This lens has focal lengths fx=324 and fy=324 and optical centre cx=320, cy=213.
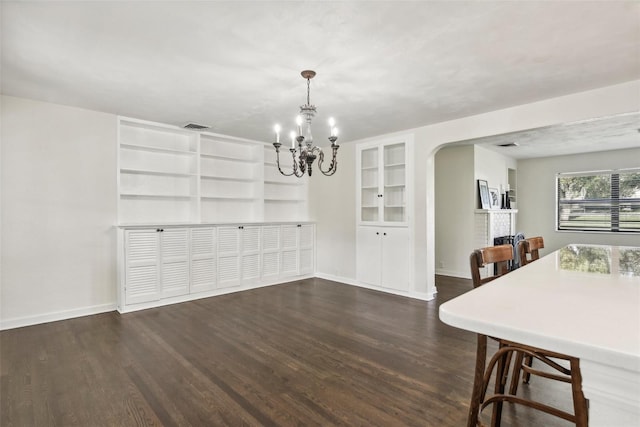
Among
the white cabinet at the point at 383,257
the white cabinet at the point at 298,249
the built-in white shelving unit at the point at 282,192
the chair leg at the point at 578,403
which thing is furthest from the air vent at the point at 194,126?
the chair leg at the point at 578,403

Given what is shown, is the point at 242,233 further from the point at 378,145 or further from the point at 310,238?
the point at 378,145

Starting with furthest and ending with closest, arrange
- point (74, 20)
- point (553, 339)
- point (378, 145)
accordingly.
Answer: point (378, 145), point (74, 20), point (553, 339)

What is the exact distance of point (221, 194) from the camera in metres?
5.50

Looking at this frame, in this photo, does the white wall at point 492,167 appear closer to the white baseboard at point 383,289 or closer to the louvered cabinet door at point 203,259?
the white baseboard at point 383,289

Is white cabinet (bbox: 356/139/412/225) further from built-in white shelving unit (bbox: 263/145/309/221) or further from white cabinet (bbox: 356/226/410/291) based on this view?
built-in white shelving unit (bbox: 263/145/309/221)

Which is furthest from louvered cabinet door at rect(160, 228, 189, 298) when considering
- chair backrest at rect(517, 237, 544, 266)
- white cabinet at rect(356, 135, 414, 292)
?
chair backrest at rect(517, 237, 544, 266)

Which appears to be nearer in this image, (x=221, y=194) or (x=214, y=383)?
(x=214, y=383)

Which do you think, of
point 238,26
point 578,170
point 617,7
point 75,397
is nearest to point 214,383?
point 75,397

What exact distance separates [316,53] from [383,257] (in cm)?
349

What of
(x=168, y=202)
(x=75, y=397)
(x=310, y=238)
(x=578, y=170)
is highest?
(x=578, y=170)

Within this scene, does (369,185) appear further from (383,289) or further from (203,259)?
(203,259)

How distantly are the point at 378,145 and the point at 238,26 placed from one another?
348 cm

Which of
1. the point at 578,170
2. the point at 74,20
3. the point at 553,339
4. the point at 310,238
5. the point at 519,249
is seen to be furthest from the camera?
the point at 578,170

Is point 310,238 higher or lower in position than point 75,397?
higher
